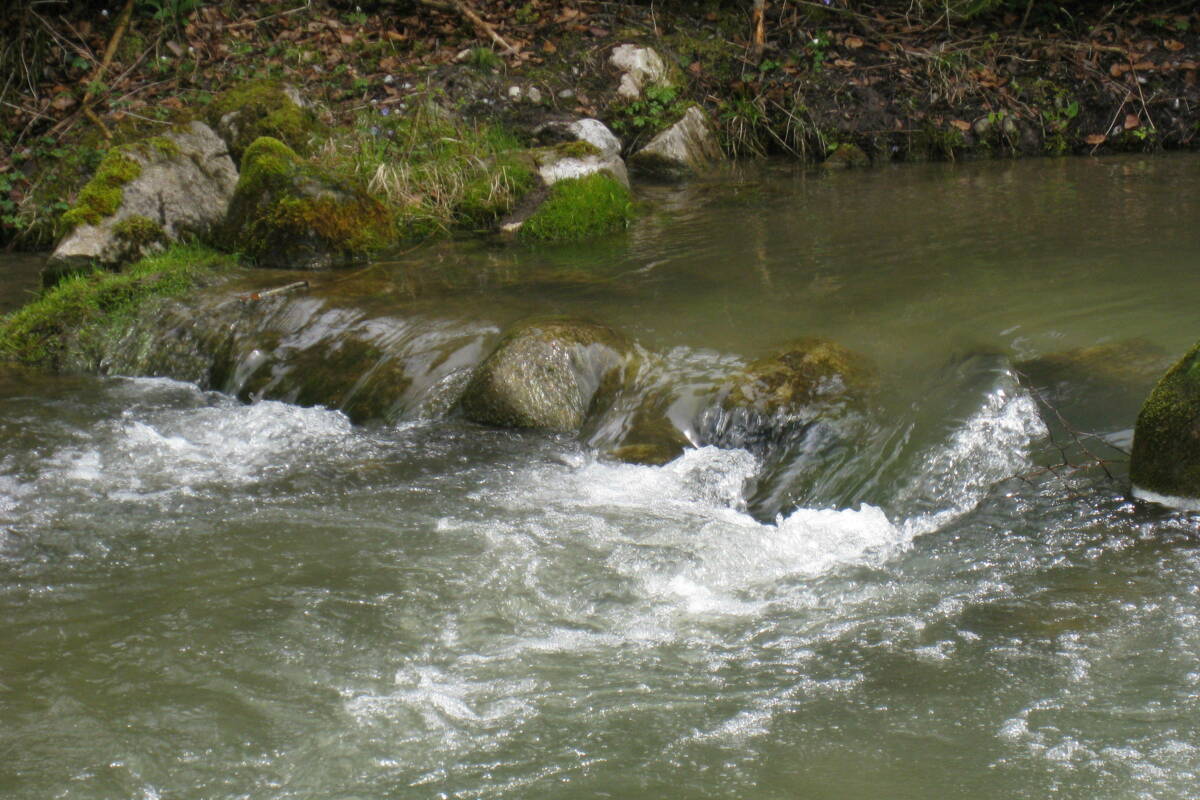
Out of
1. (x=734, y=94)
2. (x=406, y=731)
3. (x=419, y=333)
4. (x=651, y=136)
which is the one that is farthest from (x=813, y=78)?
(x=406, y=731)

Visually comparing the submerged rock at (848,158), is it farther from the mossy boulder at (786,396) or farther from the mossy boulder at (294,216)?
the mossy boulder at (786,396)

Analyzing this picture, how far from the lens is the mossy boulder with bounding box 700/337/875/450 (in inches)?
205

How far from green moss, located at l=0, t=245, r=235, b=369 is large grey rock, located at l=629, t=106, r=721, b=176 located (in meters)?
4.75

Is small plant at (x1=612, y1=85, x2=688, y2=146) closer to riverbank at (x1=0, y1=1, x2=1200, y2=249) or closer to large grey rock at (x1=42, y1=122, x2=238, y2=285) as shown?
riverbank at (x1=0, y1=1, x2=1200, y2=249)

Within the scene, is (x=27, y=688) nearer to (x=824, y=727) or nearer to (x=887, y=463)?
(x=824, y=727)

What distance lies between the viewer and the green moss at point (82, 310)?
727 cm

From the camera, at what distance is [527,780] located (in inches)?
113

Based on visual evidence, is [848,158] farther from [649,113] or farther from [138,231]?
[138,231]

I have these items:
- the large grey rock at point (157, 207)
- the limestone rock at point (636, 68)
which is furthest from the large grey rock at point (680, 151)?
the large grey rock at point (157, 207)

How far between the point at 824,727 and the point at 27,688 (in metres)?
2.36

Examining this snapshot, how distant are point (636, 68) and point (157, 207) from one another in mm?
5533

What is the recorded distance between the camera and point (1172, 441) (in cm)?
412

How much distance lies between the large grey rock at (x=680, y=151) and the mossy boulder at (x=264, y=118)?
3176 millimetres

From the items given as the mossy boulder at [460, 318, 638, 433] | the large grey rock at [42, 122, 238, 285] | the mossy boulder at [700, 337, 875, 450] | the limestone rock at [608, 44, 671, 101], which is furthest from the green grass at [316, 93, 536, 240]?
the mossy boulder at [700, 337, 875, 450]
